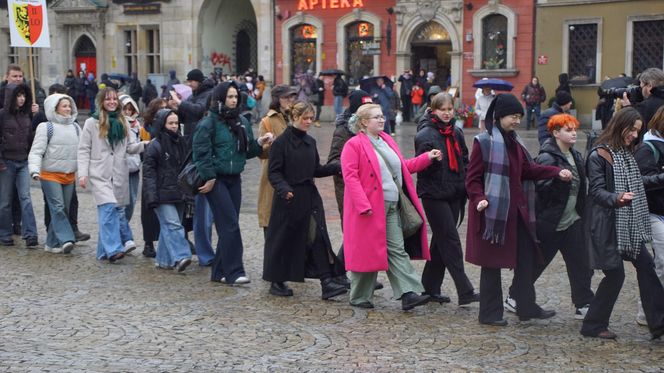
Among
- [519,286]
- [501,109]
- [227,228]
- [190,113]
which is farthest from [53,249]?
[501,109]

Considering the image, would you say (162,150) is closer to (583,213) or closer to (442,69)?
(583,213)

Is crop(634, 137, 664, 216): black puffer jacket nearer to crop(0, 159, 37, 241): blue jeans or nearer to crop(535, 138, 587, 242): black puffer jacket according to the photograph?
crop(535, 138, 587, 242): black puffer jacket

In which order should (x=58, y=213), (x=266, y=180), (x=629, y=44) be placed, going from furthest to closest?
1. (x=629, y=44)
2. (x=58, y=213)
3. (x=266, y=180)

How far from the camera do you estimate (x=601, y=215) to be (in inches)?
283

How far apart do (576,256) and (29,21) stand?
8.49 meters

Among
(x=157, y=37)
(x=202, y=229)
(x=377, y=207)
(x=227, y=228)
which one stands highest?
(x=157, y=37)

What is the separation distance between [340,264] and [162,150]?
2.30 metres

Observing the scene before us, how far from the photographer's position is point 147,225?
35.0 ft

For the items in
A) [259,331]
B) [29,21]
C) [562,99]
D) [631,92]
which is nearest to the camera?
[259,331]

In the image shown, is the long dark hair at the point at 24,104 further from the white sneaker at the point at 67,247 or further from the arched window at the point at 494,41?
the arched window at the point at 494,41

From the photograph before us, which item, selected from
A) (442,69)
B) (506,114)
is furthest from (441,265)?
(442,69)

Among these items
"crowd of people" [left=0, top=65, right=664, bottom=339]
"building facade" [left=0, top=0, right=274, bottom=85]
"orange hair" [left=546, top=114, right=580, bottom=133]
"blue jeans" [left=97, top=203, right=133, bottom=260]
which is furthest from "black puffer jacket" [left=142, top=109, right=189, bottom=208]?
"building facade" [left=0, top=0, right=274, bottom=85]

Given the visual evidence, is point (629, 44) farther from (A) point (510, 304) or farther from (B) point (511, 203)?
(B) point (511, 203)

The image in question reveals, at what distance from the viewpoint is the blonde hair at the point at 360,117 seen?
27.1 ft
